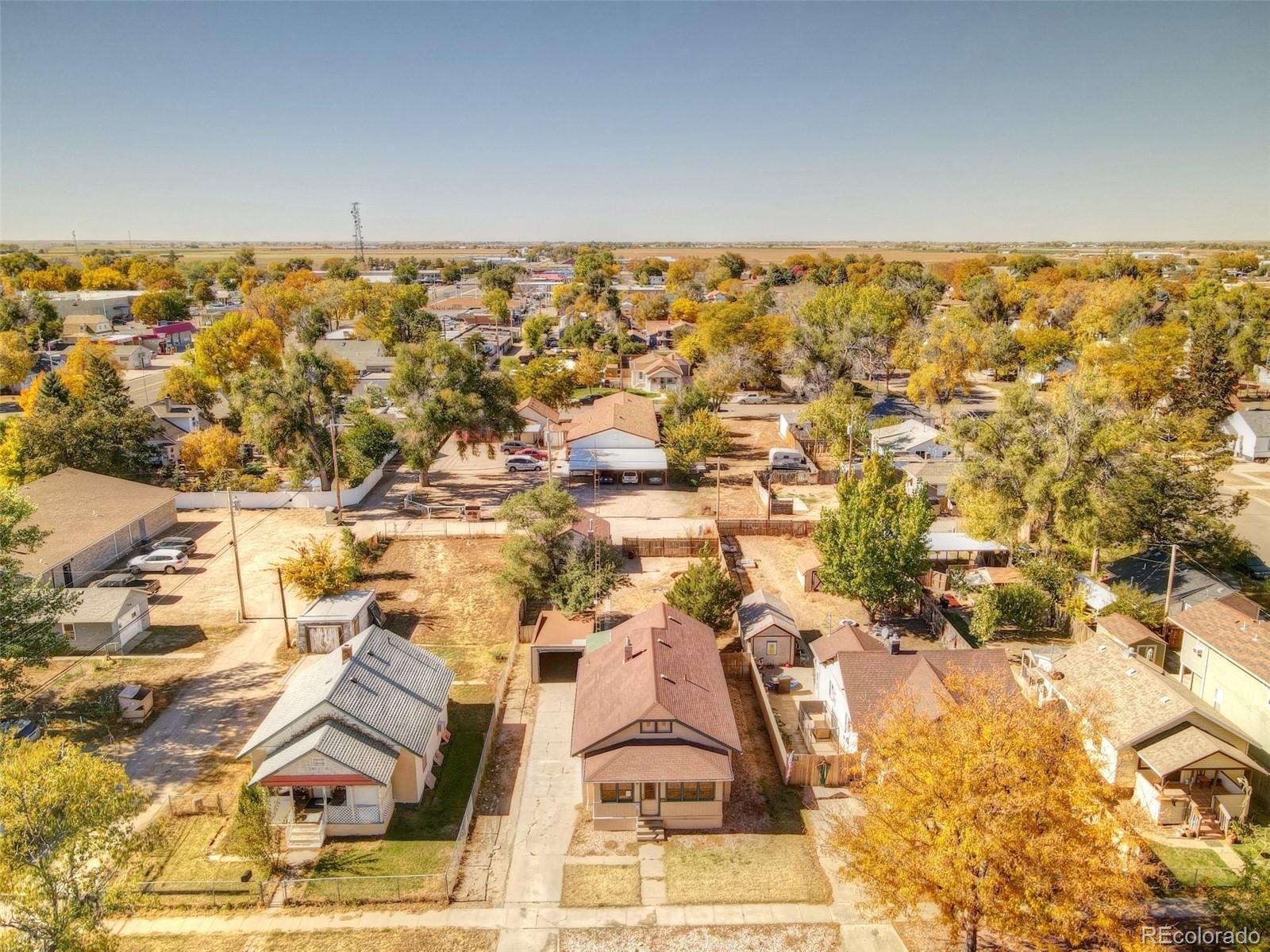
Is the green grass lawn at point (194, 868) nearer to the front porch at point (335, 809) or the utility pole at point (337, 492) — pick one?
the front porch at point (335, 809)

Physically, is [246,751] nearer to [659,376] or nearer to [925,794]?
[925,794]

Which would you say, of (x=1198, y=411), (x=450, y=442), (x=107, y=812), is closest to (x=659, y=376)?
(x=450, y=442)

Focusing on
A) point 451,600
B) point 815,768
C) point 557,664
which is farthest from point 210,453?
point 815,768

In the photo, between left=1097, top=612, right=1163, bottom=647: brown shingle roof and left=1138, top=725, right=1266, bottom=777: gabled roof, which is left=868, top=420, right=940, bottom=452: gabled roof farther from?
left=1138, top=725, right=1266, bottom=777: gabled roof

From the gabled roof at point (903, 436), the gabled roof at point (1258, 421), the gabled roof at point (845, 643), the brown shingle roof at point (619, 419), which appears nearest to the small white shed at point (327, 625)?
the gabled roof at point (845, 643)

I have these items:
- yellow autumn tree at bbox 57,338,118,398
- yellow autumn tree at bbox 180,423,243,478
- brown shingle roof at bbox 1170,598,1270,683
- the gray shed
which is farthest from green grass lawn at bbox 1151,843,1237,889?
yellow autumn tree at bbox 57,338,118,398

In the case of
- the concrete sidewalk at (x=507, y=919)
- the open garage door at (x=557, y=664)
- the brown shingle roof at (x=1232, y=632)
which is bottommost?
the concrete sidewalk at (x=507, y=919)

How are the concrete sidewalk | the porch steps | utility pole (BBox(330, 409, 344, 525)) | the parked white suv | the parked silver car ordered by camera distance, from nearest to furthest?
the concrete sidewalk
the porch steps
the parked silver car
utility pole (BBox(330, 409, 344, 525))
the parked white suv
